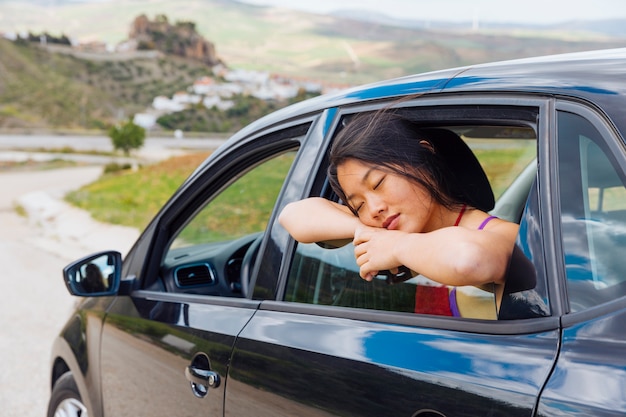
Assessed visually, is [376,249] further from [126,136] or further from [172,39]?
[172,39]

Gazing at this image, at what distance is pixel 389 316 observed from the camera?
1.55m

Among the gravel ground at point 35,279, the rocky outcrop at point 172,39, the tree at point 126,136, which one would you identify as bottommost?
the gravel ground at point 35,279

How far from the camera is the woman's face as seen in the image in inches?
63.9

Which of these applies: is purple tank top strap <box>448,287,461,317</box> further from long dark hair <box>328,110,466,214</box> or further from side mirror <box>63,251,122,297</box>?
side mirror <box>63,251,122,297</box>

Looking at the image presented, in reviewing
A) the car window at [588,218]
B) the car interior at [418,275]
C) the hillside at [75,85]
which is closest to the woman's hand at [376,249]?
the car interior at [418,275]

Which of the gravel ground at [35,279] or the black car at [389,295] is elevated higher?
the black car at [389,295]

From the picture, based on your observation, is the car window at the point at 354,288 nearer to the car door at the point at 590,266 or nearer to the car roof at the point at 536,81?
the car roof at the point at 536,81

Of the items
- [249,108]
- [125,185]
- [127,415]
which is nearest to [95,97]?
[249,108]

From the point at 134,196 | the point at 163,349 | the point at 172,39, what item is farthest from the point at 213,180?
the point at 172,39

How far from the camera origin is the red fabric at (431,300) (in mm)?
1941

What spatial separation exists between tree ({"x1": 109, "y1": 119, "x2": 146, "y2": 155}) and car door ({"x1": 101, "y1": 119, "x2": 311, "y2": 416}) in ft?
122

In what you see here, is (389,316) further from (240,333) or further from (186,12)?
(186,12)

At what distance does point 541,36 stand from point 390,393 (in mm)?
110108

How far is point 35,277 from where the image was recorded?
8781mm
